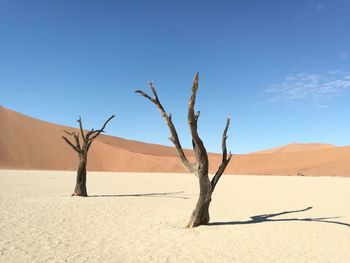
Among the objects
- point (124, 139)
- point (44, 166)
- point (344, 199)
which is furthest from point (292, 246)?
point (124, 139)

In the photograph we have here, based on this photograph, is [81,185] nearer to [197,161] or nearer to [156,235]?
[197,161]

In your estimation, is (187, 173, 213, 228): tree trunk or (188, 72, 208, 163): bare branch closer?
(188, 72, 208, 163): bare branch

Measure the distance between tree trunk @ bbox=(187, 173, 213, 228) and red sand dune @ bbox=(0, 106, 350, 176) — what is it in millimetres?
42761

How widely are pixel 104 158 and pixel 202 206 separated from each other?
59241 millimetres

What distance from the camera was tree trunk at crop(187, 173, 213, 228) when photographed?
10.7m

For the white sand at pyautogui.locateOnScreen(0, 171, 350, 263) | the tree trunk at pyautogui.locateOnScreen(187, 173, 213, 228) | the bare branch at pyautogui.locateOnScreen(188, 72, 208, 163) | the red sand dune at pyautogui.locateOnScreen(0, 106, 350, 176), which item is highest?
the red sand dune at pyautogui.locateOnScreen(0, 106, 350, 176)

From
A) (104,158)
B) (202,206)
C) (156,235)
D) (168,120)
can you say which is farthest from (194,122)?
(104,158)

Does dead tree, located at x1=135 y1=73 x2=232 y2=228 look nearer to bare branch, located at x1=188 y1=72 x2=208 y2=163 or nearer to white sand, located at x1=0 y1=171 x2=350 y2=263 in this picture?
bare branch, located at x1=188 y1=72 x2=208 y2=163

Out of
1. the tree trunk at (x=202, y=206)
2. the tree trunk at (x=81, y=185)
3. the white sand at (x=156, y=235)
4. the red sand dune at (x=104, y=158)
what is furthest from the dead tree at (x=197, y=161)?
the red sand dune at (x=104, y=158)

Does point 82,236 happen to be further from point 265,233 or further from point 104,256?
point 265,233

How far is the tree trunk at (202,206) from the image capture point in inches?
421

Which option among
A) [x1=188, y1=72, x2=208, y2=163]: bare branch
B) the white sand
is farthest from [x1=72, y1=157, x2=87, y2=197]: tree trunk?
[x1=188, y1=72, x2=208, y2=163]: bare branch

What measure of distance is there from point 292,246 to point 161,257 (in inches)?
126

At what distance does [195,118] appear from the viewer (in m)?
10.5
